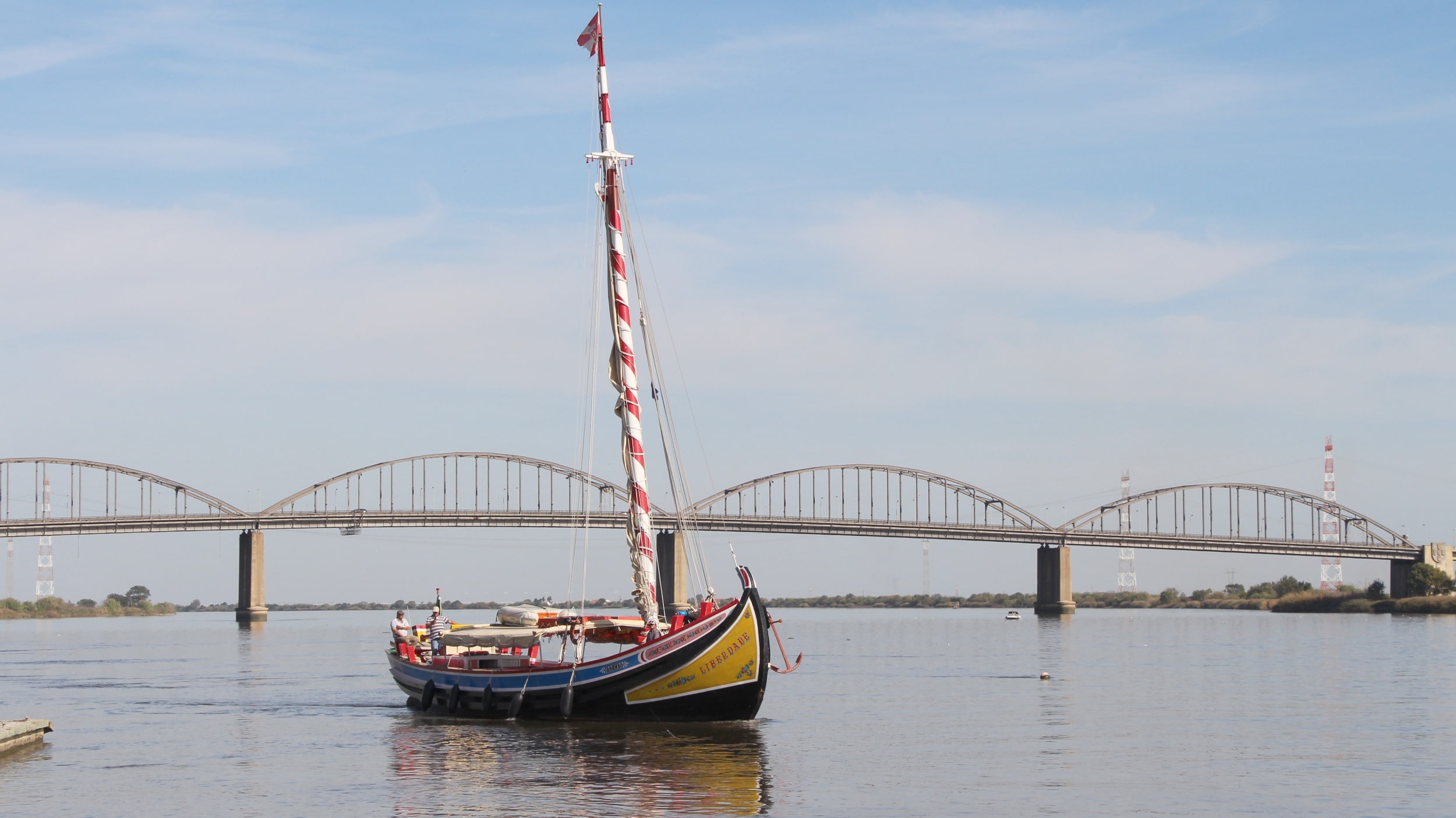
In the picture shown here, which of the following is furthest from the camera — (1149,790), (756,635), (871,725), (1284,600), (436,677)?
(1284,600)

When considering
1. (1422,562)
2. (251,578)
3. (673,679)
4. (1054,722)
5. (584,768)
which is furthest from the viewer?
(1422,562)

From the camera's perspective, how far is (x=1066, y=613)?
17438 cm

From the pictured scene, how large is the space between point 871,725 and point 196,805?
62.4 ft

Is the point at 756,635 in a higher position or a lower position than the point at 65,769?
higher

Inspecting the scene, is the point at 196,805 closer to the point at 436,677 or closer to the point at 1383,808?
the point at 436,677

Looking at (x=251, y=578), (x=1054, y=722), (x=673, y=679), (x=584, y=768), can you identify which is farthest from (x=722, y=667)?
(x=251, y=578)

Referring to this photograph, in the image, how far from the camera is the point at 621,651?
39.1 metres

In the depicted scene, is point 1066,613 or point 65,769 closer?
point 65,769

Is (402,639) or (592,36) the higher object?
(592,36)

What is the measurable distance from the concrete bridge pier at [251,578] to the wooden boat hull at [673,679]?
400ft

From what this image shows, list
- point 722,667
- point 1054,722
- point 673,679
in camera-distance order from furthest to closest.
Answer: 1. point 1054,722
2. point 673,679
3. point 722,667

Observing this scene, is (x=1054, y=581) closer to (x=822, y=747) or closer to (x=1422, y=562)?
(x=1422, y=562)

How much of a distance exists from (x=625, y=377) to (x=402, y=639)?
1253 cm

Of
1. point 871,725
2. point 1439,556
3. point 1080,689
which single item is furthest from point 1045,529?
point 871,725
